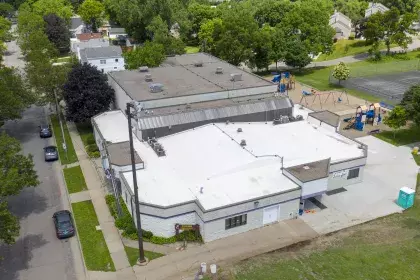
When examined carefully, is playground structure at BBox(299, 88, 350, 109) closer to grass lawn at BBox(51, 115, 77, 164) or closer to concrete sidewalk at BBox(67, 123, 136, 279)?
concrete sidewalk at BBox(67, 123, 136, 279)

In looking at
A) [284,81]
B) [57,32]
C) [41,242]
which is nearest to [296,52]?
[284,81]

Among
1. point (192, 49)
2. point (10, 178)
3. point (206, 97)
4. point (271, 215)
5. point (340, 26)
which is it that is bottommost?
point (271, 215)

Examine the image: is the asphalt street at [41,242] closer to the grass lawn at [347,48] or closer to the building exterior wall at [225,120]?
the building exterior wall at [225,120]

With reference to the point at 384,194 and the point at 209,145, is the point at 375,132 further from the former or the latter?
the point at 209,145

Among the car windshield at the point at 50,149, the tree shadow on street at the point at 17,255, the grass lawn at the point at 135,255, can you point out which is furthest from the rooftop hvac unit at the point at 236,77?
the tree shadow on street at the point at 17,255

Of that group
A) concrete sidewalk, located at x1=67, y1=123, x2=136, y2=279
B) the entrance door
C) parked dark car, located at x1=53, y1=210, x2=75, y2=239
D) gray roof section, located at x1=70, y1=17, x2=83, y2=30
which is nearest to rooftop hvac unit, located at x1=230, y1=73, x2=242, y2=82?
concrete sidewalk, located at x1=67, y1=123, x2=136, y2=279

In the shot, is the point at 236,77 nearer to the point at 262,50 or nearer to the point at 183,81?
the point at 183,81

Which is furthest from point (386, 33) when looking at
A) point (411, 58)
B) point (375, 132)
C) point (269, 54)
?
point (375, 132)
